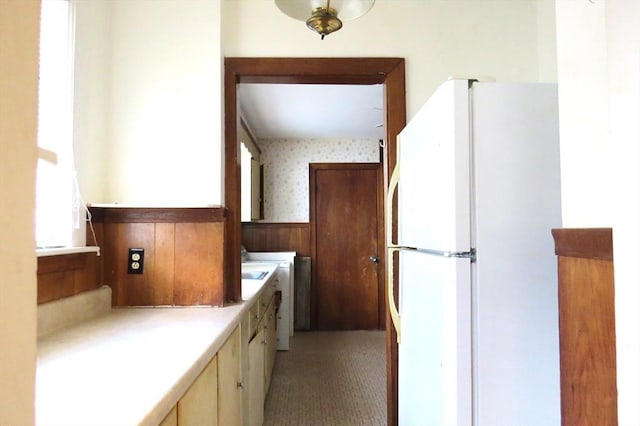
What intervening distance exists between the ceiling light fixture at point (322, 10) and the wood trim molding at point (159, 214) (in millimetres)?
932

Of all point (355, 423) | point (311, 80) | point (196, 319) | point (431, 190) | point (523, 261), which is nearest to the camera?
point (523, 261)

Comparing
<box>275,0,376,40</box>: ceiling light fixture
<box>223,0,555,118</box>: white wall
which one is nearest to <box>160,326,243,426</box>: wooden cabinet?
<box>275,0,376,40</box>: ceiling light fixture

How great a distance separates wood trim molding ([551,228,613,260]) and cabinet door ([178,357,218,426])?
0.94 meters

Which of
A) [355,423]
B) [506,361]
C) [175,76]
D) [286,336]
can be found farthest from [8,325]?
[286,336]

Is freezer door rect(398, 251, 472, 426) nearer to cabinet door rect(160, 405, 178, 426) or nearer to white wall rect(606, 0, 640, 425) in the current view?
white wall rect(606, 0, 640, 425)

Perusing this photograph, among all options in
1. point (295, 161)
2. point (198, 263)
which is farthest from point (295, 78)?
point (295, 161)

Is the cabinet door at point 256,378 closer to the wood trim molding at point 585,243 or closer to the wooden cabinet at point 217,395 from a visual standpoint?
the wooden cabinet at point 217,395

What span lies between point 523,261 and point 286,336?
3216 mm

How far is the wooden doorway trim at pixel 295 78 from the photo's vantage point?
1.97m

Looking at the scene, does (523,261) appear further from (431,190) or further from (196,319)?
(196,319)

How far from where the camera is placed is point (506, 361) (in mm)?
1137

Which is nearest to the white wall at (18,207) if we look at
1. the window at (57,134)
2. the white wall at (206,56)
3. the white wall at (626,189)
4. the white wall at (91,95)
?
the white wall at (626,189)

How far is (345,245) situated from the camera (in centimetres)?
502

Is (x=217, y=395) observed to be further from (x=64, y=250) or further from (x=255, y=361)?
(x=255, y=361)
